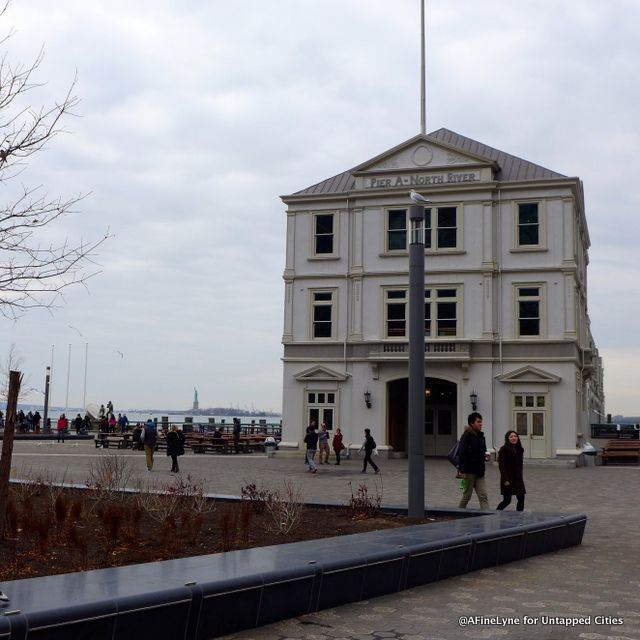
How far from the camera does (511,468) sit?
1514 cm

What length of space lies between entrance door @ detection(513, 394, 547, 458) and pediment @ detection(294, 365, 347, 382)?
7463 millimetres

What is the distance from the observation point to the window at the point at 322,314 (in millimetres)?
38281

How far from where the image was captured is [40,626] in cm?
575

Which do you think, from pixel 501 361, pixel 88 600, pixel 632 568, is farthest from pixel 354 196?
pixel 88 600

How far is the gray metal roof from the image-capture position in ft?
120

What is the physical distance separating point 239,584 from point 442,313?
2999 centimetres

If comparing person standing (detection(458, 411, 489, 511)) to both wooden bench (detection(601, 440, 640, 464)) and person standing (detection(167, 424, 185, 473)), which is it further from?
wooden bench (detection(601, 440, 640, 464))

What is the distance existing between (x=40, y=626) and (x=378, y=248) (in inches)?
1284

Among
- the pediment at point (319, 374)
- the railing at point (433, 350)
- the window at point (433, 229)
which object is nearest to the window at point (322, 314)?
the pediment at point (319, 374)

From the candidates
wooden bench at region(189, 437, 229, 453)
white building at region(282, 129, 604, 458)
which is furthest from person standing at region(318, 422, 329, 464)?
wooden bench at region(189, 437, 229, 453)

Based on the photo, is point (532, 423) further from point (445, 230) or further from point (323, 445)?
point (445, 230)

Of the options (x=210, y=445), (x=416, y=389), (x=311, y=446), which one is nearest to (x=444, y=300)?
(x=311, y=446)

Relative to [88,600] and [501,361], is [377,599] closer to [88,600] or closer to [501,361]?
[88,600]

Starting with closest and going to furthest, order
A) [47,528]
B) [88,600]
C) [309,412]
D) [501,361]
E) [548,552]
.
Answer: [88,600]
[47,528]
[548,552]
[501,361]
[309,412]
